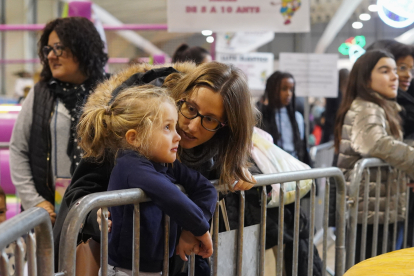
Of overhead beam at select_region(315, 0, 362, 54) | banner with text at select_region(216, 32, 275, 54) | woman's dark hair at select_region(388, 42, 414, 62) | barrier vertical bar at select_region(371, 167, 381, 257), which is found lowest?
barrier vertical bar at select_region(371, 167, 381, 257)

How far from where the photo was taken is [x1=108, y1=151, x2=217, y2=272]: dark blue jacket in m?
1.50

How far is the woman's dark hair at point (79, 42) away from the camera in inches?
103

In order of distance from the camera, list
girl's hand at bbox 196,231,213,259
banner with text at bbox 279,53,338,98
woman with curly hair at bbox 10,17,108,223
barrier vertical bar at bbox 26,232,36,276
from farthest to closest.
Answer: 1. banner with text at bbox 279,53,338,98
2. woman with curly hair at bbox 10,17,108,223
3. girl's hand at bbox 196,231,213,259
4. barrier vertical bar at bbox 26,232,36,276

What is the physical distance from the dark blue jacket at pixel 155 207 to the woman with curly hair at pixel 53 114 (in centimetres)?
90

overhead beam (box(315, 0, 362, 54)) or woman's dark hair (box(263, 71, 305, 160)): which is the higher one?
overhead beam (box(315, 0, 362, 54))

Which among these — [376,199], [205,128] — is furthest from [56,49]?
[376,199]

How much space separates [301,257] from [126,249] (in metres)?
1.14

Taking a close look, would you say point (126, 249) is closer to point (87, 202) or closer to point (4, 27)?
point (87, 202)

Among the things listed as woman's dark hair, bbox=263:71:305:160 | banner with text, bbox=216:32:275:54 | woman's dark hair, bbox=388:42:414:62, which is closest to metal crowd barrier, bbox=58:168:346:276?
woman's dark hair, bbox=388:42:414:62

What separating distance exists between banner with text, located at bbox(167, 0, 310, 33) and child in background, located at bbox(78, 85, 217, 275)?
2.66m

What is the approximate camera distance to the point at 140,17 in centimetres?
1327

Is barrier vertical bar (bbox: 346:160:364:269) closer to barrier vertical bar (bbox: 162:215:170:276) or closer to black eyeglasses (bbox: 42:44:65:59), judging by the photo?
barrier vertical bar (bbox: 162:215:170:276)

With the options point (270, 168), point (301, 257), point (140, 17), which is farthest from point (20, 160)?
point (140, 17)

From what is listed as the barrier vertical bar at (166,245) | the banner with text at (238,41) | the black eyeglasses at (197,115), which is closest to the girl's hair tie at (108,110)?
the black eyeglasses at (197,115)
